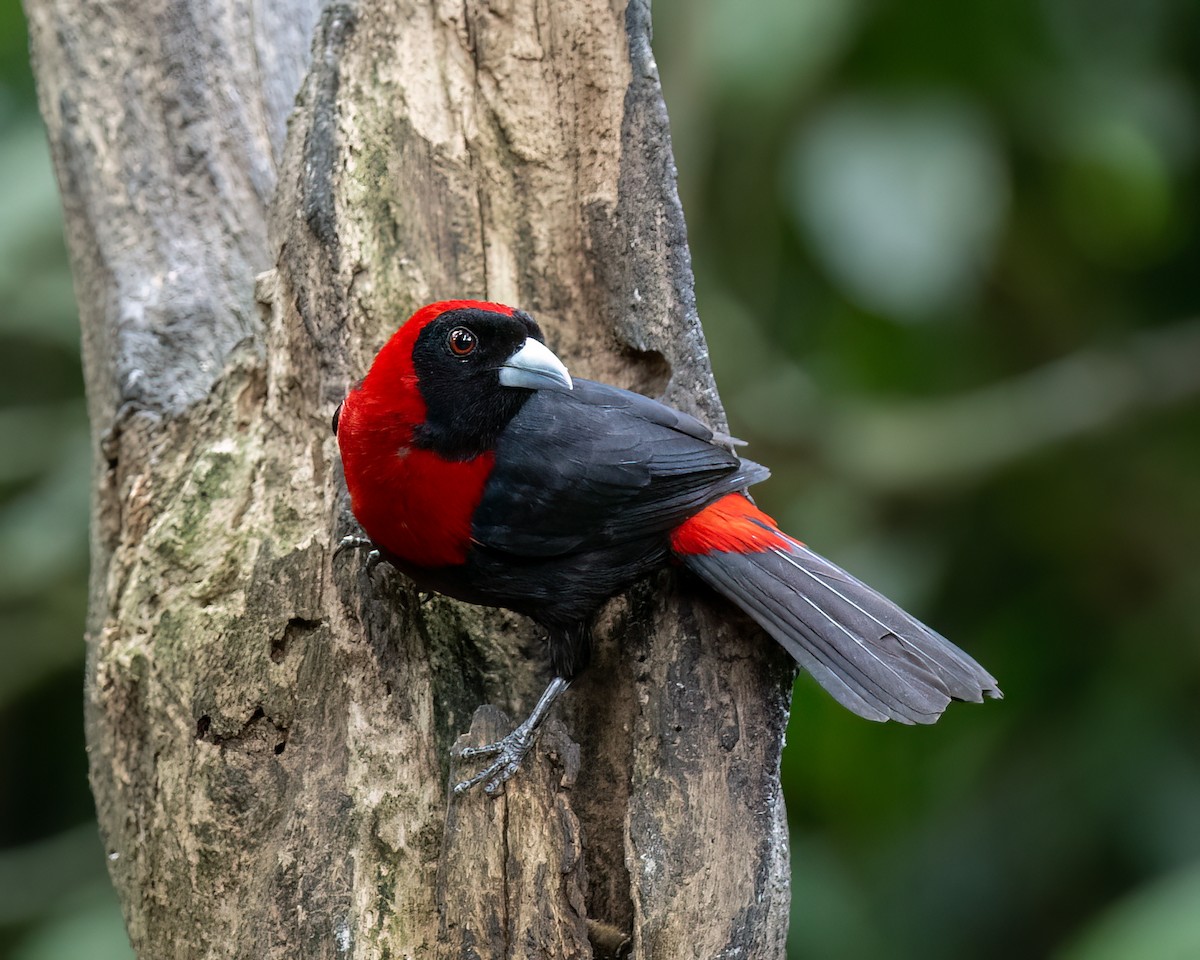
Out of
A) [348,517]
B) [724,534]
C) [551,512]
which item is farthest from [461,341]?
[724,534]

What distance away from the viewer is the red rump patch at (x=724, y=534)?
2824 mm

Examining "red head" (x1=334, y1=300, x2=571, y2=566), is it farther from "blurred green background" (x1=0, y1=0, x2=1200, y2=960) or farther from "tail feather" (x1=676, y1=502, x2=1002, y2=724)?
"blurred green background" (x1=0, y1=0, x2=1200, y2=960)

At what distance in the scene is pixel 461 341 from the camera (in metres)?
2.74

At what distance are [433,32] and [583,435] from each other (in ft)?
4.09

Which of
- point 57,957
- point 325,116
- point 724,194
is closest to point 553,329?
point 325,116

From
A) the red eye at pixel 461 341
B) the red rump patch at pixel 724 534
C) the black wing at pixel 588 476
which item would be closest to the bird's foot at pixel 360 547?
the black wing at pixel 588 476

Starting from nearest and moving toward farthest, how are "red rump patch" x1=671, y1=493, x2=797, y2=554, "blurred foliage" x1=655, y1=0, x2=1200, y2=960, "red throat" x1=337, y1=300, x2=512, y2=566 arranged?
1. "red throat" x1=337, y1=300, x2=512, y2=566
2. "red rump patch" x1=671, y1=493, x2=797, y2=554
3. "blurred foliage" x1=655, y1=0, x2=1200, y2=960

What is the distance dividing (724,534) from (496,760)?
0.71 m

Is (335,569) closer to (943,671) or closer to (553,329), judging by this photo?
(553,329)

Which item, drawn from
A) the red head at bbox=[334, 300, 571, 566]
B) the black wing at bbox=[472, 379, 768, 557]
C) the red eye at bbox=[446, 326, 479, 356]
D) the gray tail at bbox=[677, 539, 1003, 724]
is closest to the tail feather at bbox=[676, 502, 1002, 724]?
the gray tail at bbox=[677, 539, 1003, 724]

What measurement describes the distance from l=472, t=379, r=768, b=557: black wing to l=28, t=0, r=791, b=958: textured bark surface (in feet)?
0.72

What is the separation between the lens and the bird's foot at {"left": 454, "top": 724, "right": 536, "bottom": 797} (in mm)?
2479

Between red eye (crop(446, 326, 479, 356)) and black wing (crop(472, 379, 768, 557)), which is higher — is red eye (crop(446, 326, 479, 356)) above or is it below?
above

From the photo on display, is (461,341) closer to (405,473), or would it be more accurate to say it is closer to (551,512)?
(405,473)
